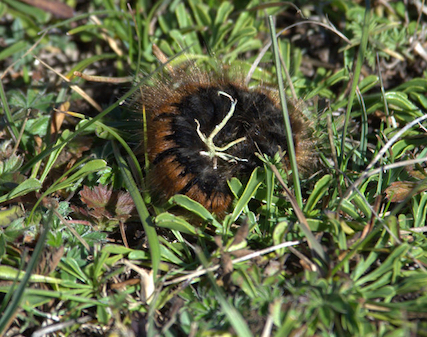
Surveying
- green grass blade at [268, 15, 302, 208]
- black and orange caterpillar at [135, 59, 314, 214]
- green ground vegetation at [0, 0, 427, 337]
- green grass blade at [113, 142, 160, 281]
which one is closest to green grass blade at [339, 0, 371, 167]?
green ground vegetation at [0, 0, 427, 337]

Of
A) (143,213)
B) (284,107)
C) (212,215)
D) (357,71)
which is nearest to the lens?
(284,107)

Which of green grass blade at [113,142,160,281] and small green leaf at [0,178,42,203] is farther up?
small green leaf at [0,178,42,203]

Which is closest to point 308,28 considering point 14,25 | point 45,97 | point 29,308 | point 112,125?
point 112,125

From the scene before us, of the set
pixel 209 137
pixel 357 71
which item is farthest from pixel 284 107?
pixel 357 71

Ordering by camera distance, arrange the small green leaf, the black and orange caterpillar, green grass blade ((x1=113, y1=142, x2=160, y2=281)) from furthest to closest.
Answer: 1. the small green leaf
2. the black and orange caterpillar
3. green grass blade ((x1=113, y1=142, x2=160, y2=281))

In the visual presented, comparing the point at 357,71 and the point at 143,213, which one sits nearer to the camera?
the point at 143,213

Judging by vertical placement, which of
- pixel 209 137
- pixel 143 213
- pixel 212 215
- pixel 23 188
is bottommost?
pixel 212 215

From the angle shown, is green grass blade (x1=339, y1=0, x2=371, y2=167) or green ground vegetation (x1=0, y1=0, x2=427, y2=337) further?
green grass blade (x1=339, y1=0, x2=371, y2=167)

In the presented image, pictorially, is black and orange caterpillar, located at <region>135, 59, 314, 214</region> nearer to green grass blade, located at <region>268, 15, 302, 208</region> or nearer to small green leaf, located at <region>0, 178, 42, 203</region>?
green grass blade, located at <region>268, 15, 302, 208</region>

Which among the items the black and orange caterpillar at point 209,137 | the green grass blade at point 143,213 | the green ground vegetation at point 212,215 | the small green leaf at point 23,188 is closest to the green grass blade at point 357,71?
the green ground vegetation at point 212,215

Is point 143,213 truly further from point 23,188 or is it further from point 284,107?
point 284,107
